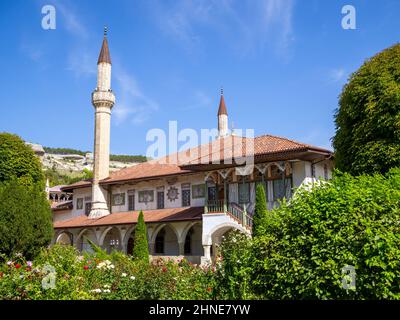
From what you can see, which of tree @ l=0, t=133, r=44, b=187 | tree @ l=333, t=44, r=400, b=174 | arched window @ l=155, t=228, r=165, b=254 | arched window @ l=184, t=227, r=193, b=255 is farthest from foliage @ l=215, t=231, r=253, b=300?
tree @ l=0, t=133, r=44, b=187

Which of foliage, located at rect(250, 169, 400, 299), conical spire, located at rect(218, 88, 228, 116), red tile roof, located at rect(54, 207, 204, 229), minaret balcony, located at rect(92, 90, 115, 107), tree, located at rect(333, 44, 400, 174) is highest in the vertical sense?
conical spire, located at rect(218, 88, 228, 116)

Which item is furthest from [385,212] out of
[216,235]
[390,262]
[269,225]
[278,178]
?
[216,235]

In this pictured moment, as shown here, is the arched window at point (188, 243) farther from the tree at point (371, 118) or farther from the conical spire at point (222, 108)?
the conical spire at point (222, 108)

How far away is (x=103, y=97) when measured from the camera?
28.5m

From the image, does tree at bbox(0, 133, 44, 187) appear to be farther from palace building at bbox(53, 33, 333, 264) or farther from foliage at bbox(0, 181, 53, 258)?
foliage at bbox(0, 181, 53, 258)

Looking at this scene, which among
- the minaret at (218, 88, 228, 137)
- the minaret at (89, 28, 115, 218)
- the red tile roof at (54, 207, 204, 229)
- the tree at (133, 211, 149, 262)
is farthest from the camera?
the minaret at (218, 88, 228, 137)

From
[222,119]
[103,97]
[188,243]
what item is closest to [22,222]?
[188,243]

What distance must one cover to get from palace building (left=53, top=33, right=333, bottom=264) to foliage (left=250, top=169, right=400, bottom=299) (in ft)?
37.2

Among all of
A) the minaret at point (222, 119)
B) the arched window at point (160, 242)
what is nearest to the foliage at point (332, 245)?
the arched window at point (160, 242)

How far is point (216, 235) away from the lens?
20.5 m

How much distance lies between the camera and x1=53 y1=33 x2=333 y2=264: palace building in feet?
63.2

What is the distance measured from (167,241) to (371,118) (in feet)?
49.0

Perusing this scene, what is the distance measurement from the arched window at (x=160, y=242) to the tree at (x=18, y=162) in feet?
23.0
